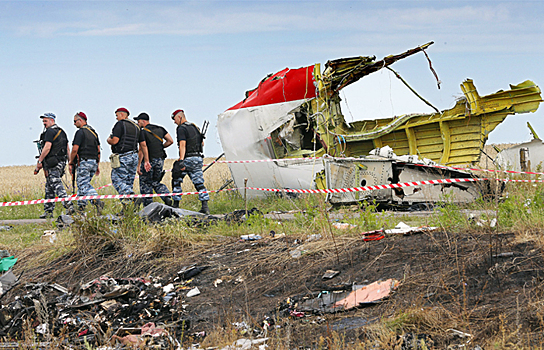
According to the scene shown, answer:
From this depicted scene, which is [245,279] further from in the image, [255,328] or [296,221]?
[296,221]

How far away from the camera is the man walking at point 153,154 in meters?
11.1

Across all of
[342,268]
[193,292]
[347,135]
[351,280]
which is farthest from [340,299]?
[347,135]

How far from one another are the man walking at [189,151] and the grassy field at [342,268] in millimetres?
3271

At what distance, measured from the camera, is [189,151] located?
36.5 feet

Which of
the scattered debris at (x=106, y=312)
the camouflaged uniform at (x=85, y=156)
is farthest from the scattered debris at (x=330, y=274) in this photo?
the camouflaged uniform at (x=85, y=156)

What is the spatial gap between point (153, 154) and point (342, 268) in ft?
22.1

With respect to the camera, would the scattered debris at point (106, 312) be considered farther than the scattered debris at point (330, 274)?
No

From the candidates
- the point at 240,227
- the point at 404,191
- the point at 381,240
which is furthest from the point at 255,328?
the point at 404,191

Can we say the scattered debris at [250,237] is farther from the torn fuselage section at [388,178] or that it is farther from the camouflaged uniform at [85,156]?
the camouflaged uniform at [85,156]

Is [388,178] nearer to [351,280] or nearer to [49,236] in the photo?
[351,280]

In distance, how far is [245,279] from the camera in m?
5.57

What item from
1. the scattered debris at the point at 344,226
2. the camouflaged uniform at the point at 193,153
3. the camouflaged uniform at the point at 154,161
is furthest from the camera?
the camouflaged uniform at the point at 154,161

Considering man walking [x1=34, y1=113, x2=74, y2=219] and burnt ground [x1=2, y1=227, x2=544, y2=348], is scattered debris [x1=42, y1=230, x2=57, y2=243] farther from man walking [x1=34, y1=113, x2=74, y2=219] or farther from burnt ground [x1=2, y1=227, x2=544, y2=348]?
man walking [x1=34, y1=113, x2=74, y2=219]

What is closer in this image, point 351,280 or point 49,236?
point 351,280
